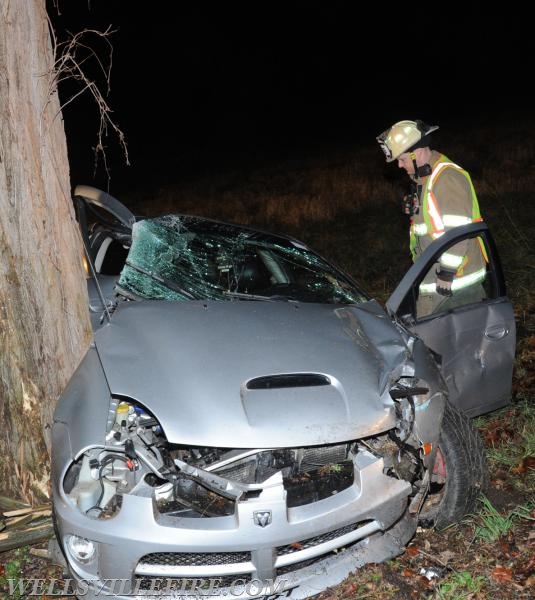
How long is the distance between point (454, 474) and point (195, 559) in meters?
1.33

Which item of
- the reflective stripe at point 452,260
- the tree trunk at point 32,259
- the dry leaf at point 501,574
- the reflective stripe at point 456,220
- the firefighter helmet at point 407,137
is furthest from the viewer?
the firefighter helmet at point 407,137

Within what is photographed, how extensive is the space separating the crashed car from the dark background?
46.9 feet

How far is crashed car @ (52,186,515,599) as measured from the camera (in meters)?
2.80

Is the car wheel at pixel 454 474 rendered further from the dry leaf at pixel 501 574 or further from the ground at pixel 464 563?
the dry leaf at pixel 501 574

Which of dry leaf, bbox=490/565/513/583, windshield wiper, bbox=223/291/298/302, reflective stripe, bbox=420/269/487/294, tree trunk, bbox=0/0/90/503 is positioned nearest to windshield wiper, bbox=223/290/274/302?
windshield wiper, bbox=223/291/298/302

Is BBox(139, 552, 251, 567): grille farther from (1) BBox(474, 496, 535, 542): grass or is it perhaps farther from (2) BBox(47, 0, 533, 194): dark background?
(2) BBox(47, 0, 533, 194): dark background

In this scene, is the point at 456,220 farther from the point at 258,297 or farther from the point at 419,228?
the point at 258,297

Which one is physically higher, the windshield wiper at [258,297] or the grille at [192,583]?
the windshield wiper at [258,297]

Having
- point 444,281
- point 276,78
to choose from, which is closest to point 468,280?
point 444,281

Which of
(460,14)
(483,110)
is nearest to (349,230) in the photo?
(483,110)

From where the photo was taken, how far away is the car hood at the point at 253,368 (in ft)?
9.46

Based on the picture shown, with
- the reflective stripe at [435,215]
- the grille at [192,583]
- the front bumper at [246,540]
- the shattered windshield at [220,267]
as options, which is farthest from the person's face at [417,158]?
the grille at [192,583]

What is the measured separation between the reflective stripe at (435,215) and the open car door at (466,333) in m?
0.54

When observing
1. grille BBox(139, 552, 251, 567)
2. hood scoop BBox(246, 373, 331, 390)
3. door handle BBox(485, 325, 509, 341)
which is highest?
hood scoop BBox(246, 373, 331, 390)
